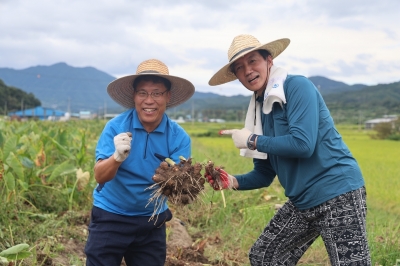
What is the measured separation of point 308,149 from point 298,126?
0.12 meters

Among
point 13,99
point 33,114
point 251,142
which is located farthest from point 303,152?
point 13,99

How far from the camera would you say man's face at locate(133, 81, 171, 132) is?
2.62 metres

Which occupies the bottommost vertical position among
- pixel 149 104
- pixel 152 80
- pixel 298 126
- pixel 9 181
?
pixel 9 181

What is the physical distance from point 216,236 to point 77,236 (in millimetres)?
1287

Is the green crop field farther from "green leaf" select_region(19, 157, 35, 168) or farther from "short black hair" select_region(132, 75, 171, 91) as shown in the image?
"short black hair" select_region(132, 75, 171, 91)

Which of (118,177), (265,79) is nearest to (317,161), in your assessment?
(265,79)

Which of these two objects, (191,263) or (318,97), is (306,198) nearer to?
(318,97)

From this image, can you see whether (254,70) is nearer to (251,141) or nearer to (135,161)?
(251,141)

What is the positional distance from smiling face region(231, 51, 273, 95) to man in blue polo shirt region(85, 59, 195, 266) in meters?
0.37

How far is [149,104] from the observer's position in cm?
263

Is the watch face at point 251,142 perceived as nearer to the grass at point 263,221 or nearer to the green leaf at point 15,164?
the grass at point 263,221

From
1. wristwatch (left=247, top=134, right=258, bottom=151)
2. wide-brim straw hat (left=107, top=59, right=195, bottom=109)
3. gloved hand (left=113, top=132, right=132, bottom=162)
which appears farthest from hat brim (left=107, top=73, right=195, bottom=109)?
wristwatch (left=247, top=134, right=258, bottom=151)

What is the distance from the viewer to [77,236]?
13.1 ft

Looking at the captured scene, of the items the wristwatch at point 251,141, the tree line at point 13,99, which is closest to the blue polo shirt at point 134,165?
the wristwatch at point 251,141
